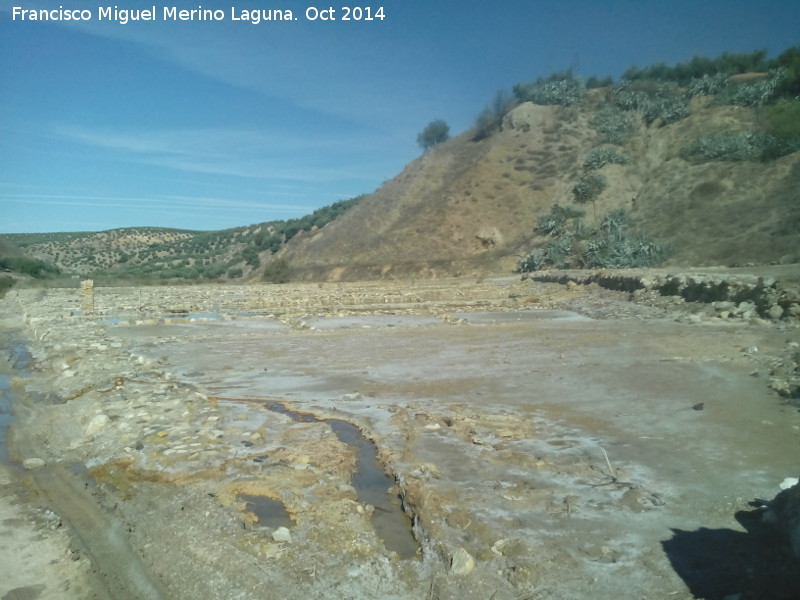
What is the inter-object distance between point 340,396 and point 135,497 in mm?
3635

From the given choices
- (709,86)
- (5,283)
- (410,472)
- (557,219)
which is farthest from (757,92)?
(5,283)

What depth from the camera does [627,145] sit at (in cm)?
5172

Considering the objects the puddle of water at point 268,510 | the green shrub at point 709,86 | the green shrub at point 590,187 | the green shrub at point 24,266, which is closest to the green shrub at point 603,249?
the green shrub at point 590,187

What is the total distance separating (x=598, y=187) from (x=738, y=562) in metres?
46.4

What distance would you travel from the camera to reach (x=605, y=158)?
49.8m

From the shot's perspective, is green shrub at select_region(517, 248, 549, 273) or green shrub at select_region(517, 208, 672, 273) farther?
green shrub at select_region(517, 248, 549, 273)

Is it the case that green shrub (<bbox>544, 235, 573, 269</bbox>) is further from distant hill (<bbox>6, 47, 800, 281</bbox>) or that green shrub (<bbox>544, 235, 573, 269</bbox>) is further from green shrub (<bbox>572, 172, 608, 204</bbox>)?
green shrub (<bbox>572, 172, 608, 204</bbox>)

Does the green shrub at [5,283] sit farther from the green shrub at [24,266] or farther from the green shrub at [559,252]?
the green shrub at [559,252]

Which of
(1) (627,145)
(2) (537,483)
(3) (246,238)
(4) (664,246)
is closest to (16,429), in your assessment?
(2) (537,483)

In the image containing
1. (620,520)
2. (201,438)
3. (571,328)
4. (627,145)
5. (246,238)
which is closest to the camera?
(620,520)

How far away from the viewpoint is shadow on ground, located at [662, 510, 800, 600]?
326 cm

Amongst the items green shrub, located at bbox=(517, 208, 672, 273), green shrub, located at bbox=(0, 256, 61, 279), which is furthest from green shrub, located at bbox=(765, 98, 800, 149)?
green shrub, located at bbox=(0, 256, 61, 279)

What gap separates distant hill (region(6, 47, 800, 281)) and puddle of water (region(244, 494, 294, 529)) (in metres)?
23.2

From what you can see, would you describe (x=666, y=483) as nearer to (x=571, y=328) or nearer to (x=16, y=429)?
(x=16, y=429)
